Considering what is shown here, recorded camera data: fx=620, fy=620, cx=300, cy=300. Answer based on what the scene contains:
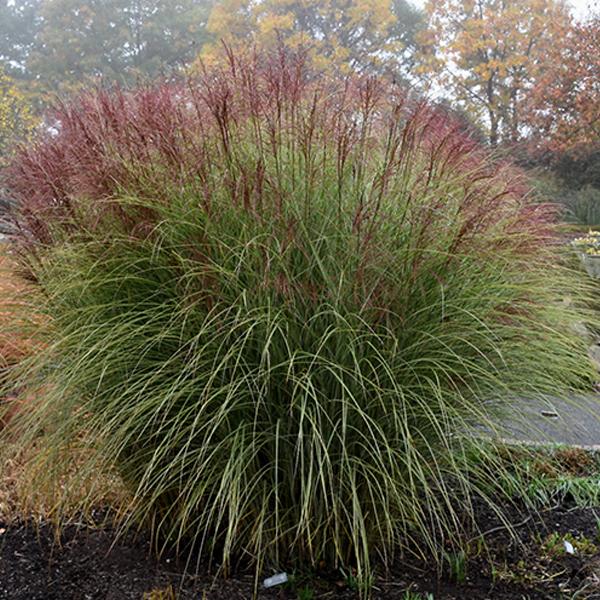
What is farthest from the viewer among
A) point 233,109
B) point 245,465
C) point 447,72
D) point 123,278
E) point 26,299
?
point 447,72

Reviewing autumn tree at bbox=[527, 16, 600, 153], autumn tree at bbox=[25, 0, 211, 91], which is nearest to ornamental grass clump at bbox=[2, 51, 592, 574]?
autumn tree at bbox=[527, 16, 600, 153]

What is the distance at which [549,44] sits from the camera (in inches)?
667

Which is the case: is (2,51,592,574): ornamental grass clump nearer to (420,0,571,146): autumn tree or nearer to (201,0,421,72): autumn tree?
(420,0,571,146): autumn tree

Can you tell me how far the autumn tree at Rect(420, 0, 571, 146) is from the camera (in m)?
17.8

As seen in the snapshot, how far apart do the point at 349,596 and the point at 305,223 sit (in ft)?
3.62

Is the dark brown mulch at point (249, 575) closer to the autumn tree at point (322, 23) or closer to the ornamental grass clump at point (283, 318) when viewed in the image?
the ornamental grass clump at point (283, 318)

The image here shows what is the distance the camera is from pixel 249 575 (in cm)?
189

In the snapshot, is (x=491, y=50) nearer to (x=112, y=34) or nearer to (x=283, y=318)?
(x=112, y=34)

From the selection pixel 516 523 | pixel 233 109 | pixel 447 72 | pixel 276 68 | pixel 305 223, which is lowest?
pixel 516 523

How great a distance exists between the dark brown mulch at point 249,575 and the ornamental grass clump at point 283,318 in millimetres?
121

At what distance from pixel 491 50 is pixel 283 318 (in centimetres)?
1960

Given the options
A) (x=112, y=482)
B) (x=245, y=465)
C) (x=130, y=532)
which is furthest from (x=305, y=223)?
(x=130, y=532)

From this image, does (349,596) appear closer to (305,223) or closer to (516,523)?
(516,523)

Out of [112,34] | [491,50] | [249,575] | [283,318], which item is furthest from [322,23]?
[249,575]
